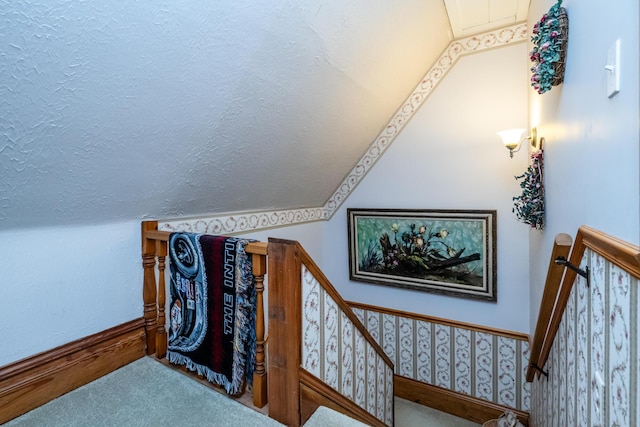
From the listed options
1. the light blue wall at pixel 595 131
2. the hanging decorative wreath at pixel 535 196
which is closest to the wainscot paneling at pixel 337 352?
the light blue wall at pixel 595 131

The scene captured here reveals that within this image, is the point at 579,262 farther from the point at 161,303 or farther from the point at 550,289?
the point at 161,303

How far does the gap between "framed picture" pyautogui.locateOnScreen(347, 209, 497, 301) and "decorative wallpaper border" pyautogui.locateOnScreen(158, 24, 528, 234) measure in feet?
1.09

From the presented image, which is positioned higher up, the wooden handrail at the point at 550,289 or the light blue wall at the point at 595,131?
the light blue wall at the point at 595,131

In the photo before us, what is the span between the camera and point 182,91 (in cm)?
131

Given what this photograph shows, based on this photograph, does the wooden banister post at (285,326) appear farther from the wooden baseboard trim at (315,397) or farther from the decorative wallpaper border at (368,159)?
the decorative wallpaper border at (368,159)

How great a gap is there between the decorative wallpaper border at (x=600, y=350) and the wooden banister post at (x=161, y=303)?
6.11 feet

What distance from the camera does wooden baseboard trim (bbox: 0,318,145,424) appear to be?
1303 mm

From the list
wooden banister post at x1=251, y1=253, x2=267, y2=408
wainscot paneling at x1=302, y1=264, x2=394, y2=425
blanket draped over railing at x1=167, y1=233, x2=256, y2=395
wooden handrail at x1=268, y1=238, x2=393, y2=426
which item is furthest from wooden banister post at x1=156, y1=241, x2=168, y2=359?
wainscot paneling at x1=302, y1=264, x2=394, y2=425

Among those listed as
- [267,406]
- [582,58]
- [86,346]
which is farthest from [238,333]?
[582,58]

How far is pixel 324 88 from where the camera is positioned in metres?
1.93

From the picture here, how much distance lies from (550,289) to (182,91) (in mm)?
1778

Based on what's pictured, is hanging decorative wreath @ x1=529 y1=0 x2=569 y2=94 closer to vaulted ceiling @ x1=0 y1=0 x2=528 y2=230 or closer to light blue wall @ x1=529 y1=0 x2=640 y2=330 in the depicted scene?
light blue wall @ x1=529 y1=0 x2=640 y2=330

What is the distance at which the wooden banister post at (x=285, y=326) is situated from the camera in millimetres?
1229

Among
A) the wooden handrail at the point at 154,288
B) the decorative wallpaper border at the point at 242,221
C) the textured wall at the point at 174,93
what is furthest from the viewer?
the decorative wallpaper border at the point at 242,221
